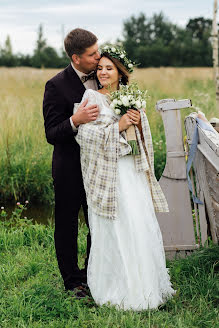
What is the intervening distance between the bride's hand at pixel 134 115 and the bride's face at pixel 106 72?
0.80 ft

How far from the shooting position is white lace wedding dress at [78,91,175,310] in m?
3.15

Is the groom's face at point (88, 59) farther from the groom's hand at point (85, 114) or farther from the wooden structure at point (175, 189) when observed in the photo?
the wooden structure at point (175, 189)

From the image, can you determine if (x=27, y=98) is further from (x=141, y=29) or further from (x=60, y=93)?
(x=141, y=29)

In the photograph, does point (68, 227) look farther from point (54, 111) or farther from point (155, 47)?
point (155, 47)

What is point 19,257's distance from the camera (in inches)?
170

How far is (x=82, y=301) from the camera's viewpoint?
11.0 feet

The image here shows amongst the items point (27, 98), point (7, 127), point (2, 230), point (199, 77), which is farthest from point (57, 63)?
point (2, 230)

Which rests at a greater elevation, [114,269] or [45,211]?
[114,269]

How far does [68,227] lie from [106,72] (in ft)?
3.62

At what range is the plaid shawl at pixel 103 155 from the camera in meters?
3.10

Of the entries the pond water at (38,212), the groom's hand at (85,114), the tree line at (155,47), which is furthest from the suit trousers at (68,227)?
the tree line at (155,47)

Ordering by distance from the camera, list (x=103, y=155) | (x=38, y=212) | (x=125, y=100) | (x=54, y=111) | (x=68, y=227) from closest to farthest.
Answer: (x=125, y=100)
(x=103, y=155)
(x=54, y=111)
(x=68, y=227)
(x=38, y=212)

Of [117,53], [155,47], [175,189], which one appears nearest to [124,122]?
[117,53]

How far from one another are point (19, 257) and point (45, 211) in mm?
1853
